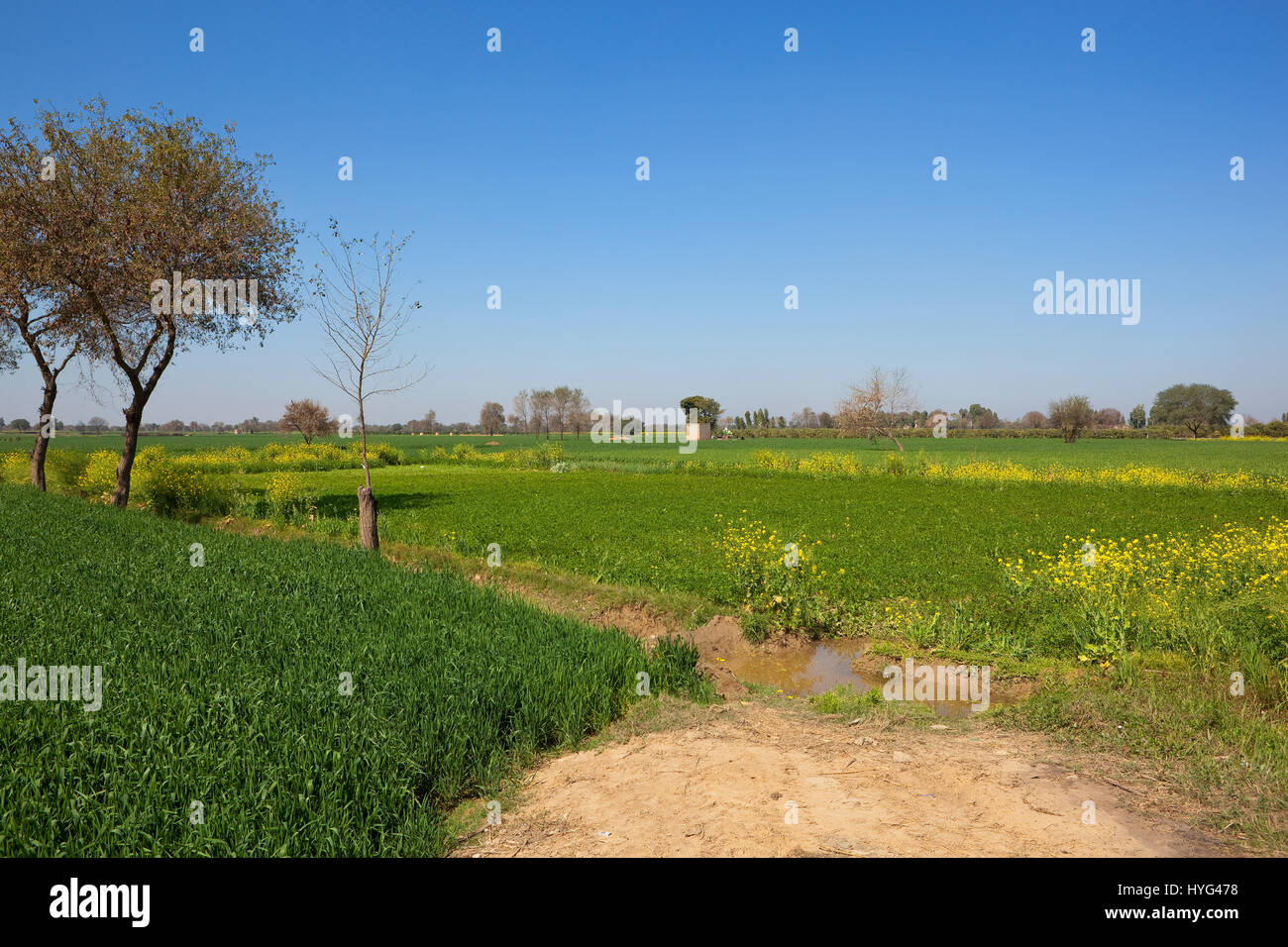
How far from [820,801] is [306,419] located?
77820 millimetres

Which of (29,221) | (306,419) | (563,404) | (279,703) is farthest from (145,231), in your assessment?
(563,404)

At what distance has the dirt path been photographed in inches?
168

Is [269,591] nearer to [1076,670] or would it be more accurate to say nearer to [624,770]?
[624,770]

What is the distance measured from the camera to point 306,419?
2854 inches

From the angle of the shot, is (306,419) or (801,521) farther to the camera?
(306,419)

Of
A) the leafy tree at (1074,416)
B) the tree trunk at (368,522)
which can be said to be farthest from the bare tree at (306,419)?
the leafy tree at (1074,416)

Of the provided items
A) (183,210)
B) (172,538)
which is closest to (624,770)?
(172,538)

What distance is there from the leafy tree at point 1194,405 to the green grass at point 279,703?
465 feet

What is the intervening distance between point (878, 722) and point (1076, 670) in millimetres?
2932

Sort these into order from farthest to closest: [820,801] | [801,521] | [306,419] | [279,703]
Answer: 1. [306,419]
2. [801,521]
3. [279,703]
4. [820,801]

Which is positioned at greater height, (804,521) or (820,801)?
(804,521)

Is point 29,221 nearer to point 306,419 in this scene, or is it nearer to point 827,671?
point 827,671

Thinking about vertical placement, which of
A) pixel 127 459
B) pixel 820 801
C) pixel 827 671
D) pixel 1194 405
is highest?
pixel 1194 405

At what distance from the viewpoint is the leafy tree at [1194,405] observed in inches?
4643
